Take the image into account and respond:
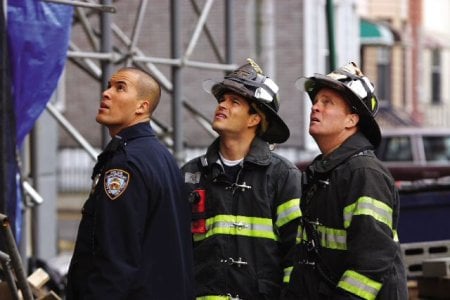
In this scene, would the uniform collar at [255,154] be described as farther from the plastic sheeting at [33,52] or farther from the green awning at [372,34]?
the green awning at [372,34]

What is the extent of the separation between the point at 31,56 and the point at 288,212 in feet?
7.89

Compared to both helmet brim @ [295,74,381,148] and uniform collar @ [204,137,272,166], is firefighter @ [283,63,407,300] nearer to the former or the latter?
helmet brim @ [295,74,381,148]

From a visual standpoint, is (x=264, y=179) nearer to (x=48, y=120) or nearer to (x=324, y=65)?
(x=48, y=120)

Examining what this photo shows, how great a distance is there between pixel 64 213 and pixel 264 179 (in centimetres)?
2053

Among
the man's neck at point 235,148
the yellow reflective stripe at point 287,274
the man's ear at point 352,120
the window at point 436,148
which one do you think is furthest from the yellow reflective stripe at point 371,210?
the window at point 436,148

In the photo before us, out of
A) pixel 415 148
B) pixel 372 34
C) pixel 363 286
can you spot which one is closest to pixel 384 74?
pixel 372 34

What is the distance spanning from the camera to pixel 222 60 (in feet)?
39.5

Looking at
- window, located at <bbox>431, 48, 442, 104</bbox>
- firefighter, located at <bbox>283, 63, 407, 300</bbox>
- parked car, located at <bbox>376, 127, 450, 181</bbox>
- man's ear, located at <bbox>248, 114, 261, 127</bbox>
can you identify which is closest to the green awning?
window, located at <bbox>431, 48, 442, 104</bbox>

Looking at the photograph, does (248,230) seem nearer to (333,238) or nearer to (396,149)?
(333,238)

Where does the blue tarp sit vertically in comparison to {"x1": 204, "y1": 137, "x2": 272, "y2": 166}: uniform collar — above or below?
above

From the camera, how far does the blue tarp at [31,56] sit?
761cm

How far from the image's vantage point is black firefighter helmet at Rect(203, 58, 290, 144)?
20.2 ft

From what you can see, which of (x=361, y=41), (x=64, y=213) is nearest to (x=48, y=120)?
(x=64, y=213)

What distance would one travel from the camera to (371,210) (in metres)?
5.24
